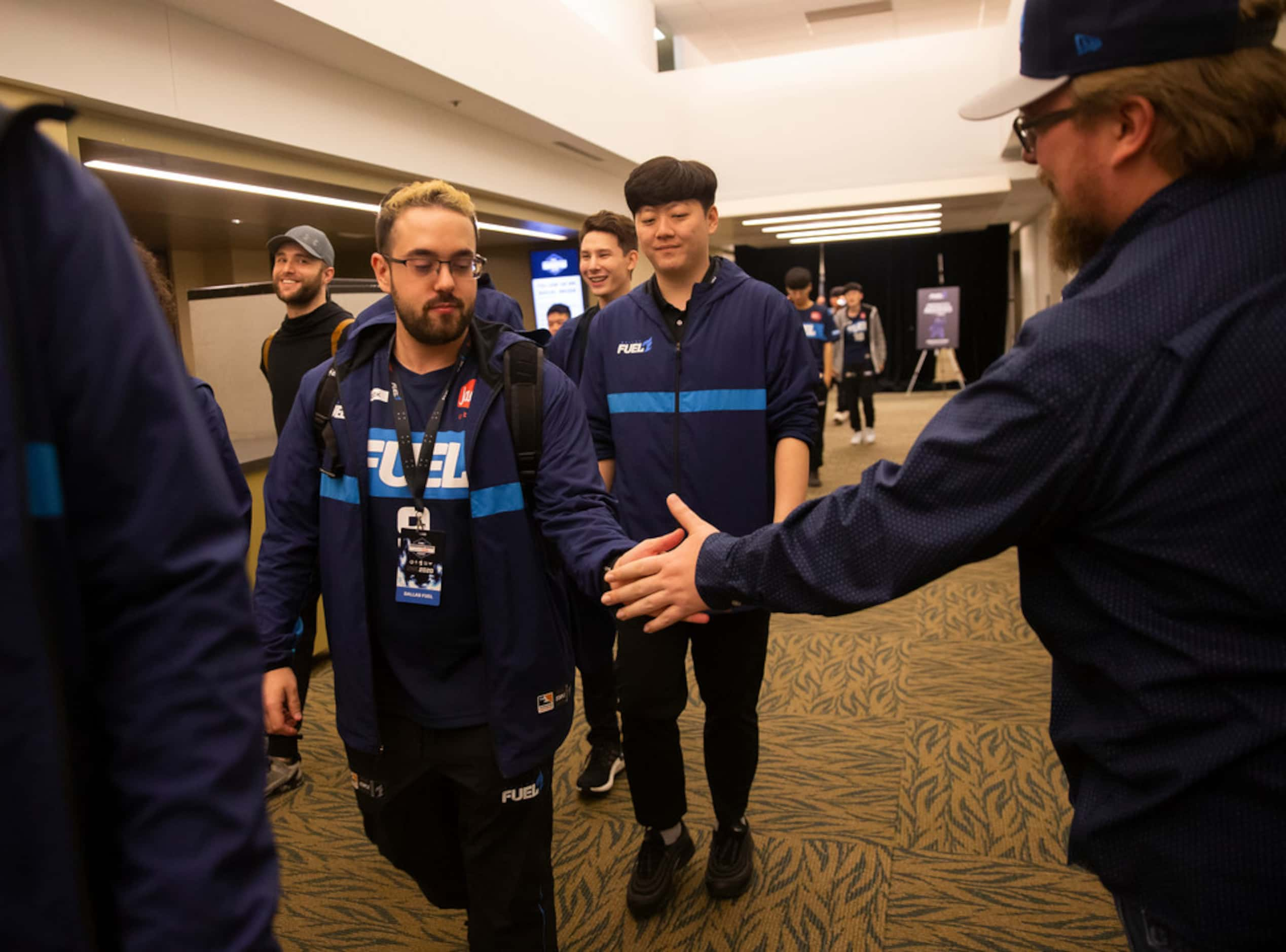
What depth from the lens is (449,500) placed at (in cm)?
173

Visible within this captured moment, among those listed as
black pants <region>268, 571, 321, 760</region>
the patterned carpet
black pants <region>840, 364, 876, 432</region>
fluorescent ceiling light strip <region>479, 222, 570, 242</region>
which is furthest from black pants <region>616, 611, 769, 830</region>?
black pants <region>840, 364, 876, 432</region>

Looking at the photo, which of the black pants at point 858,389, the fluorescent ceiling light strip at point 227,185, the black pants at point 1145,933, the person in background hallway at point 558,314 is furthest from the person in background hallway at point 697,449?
the black pants at point 858,389

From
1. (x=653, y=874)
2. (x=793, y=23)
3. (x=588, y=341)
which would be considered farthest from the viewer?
(x=793, y=23)

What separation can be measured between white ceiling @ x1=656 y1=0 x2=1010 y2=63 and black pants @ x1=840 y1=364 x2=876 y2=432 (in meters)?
4.49

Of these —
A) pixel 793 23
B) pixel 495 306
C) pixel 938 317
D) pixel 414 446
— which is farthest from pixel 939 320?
pixel 414 446

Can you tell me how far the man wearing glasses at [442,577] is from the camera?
1.72 m

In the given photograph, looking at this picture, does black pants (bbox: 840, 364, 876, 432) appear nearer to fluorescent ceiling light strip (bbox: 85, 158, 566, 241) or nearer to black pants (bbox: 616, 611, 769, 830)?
fluorescent ceiling light strip (bbox: 85, 158, 566, 241)

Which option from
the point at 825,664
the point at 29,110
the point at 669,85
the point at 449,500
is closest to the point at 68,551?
the point at 29,110

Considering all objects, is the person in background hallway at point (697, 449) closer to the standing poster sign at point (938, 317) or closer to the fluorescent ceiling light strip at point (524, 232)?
the fluorescent ceiling light strip at point (524, 232)

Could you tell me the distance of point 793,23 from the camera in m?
11.4

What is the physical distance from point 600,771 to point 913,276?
17256mm

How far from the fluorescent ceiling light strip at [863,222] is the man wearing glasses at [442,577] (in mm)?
11669

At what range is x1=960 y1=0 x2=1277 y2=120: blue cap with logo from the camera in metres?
1.00

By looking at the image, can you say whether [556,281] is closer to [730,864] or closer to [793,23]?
[793,23]
